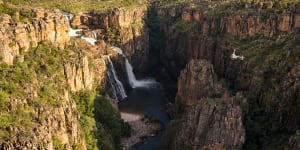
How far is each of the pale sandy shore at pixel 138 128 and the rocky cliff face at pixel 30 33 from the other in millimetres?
14095

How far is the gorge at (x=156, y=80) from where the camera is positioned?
3581 cm

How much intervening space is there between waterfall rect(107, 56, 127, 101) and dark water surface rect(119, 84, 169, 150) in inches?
39.9

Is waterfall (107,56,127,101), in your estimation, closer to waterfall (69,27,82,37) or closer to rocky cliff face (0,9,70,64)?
waterfall (69,27,82,37)

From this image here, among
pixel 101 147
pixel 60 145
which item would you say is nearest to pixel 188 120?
pixel 101 147

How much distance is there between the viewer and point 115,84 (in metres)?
64.7

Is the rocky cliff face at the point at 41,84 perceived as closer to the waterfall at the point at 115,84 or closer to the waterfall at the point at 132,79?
the waterfall at the point at 115,84

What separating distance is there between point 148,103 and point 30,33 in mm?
25416

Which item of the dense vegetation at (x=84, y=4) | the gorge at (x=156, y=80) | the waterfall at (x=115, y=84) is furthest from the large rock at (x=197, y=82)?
the dense vegetation at (x=84, y=4)

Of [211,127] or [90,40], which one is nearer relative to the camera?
[211,127]

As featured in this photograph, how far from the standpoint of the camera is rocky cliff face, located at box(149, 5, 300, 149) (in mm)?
39875

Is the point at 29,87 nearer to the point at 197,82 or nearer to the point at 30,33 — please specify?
the point at 30,33

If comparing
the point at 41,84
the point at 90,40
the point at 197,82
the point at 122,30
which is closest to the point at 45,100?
the point at 41,84

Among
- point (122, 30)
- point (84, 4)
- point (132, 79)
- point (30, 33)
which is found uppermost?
point (30, 33)

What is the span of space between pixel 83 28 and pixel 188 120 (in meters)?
39.5
